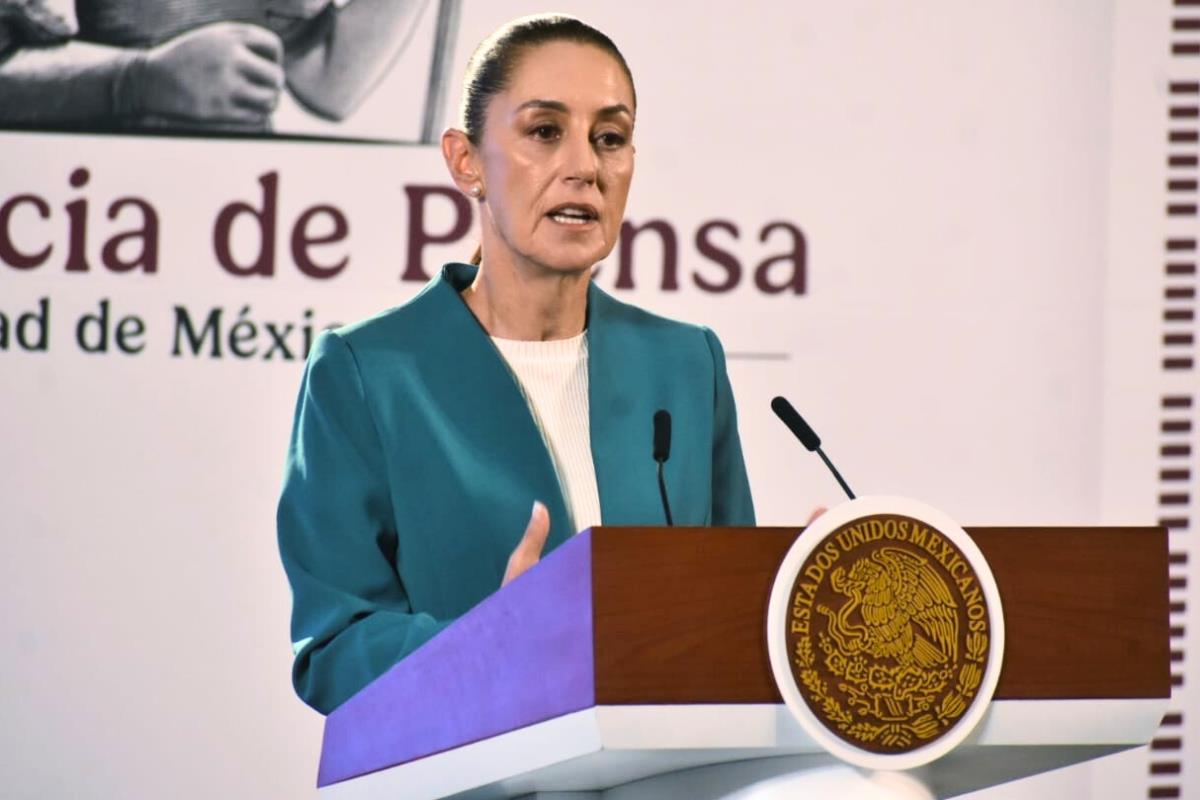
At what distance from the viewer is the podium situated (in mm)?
1343

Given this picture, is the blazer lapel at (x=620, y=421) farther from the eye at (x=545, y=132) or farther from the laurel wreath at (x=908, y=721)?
the laurel wreath at (x=908, y=721)

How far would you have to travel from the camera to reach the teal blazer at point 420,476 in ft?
6.79

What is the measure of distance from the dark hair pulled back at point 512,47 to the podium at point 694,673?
85 centimetres

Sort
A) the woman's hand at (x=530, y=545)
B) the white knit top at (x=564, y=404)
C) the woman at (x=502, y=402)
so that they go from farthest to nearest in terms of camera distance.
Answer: the white knit top at (x=564, y=404) → the woman at (x=502, y=402) → the woman's hand at (x=530, y=545)

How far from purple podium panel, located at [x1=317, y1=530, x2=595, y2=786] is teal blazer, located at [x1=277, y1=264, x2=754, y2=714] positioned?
5.9 inches

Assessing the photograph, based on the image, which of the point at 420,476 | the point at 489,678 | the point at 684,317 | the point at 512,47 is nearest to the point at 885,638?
the point at 489,678

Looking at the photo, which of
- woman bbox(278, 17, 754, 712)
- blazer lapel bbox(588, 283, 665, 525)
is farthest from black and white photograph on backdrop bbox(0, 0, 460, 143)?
blazer lapel bbox(588, 283, 665, 525)

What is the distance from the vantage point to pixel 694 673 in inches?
53.7

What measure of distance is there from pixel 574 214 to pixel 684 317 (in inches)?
49.5

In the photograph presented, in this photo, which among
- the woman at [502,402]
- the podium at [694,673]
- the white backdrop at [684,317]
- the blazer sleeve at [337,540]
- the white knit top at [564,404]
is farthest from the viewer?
the white backdrop at [684,317]

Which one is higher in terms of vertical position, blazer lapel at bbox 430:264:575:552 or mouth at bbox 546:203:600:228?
mouth at bbox 546:203:600:228

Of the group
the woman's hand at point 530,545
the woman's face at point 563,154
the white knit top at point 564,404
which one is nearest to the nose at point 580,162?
the woman's face at point 563,154

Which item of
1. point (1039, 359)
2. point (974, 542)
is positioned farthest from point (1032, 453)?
point (974, 542)

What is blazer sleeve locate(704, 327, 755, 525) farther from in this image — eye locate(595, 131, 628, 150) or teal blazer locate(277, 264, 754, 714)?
eye locate(595, 131, 628, 150)
